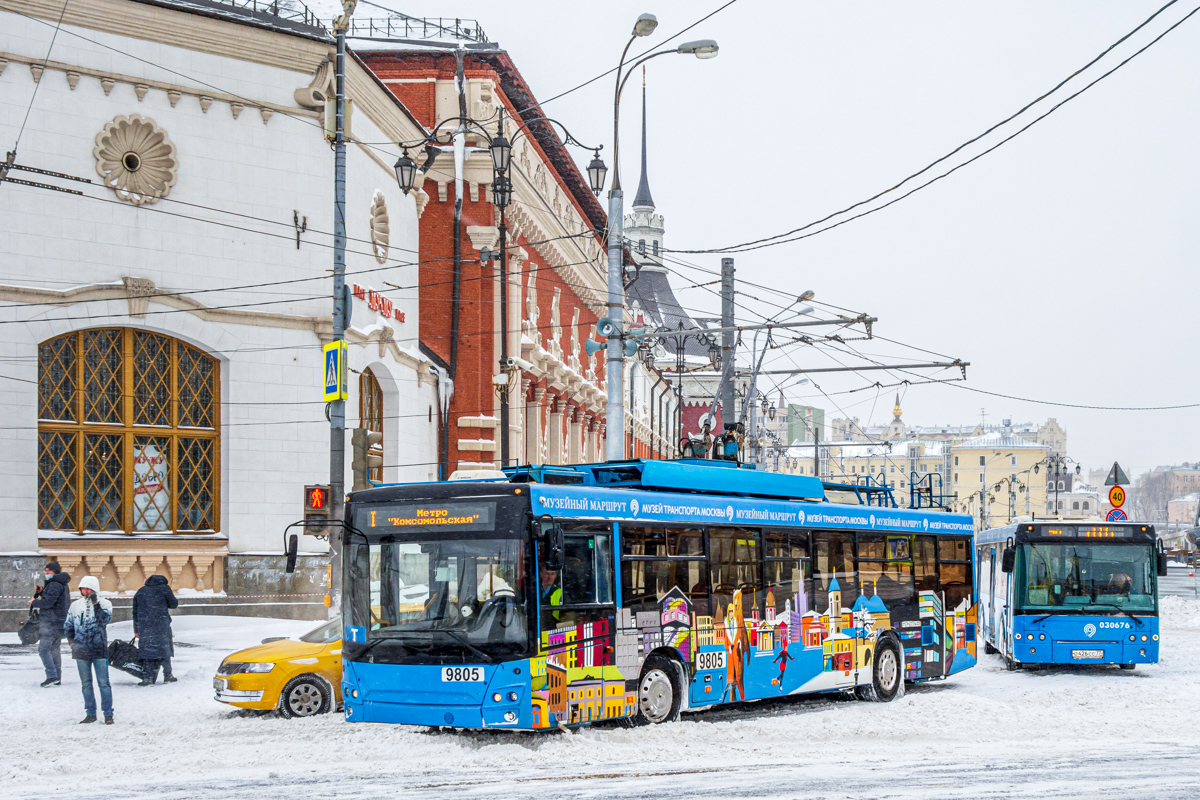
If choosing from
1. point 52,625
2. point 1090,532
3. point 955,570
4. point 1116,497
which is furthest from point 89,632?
point 1116,497

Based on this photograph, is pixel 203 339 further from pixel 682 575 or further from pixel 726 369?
pixel 682 575

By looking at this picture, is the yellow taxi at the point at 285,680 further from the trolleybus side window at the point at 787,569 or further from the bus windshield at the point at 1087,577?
the bus windshield at the point at 1087,577

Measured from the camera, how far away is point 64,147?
22656 millimetres

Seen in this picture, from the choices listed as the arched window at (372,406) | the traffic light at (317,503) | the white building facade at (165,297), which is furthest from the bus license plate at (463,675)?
the arched window at (372,406)

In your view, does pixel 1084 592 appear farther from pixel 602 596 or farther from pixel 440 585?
pixel 440 585

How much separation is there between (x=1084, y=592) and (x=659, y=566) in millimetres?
10367

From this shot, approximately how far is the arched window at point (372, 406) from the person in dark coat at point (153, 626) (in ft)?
35.8

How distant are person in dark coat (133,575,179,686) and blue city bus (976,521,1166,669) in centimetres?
1280

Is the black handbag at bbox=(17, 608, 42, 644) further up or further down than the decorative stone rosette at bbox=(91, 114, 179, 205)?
further down

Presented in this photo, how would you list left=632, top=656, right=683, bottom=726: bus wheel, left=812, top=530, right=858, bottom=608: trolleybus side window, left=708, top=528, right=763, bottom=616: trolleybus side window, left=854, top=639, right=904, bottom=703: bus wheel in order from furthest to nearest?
left=854, top=639, right=904, bottom=703: bus wheel
left=812, top=530, right=858, bottom=608: trolleybus side window
left=708, top=528, right=763, bottom=616: trolleybus side window
left=632, top=656, right=683, bottom=726: bus wheel

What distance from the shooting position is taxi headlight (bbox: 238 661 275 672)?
14602 millimetres

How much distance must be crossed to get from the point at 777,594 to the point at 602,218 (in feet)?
140

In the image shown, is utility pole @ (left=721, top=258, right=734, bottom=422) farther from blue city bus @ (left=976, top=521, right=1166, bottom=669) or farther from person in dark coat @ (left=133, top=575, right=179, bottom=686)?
person in dark coat @ (left=133, top=575, right=179, bottom=686)

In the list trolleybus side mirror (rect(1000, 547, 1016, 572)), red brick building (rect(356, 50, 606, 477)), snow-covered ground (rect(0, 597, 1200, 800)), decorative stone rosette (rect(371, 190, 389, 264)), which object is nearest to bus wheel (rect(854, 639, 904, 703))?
snow-covered ground (rect(0, 597, 1200, 800))
